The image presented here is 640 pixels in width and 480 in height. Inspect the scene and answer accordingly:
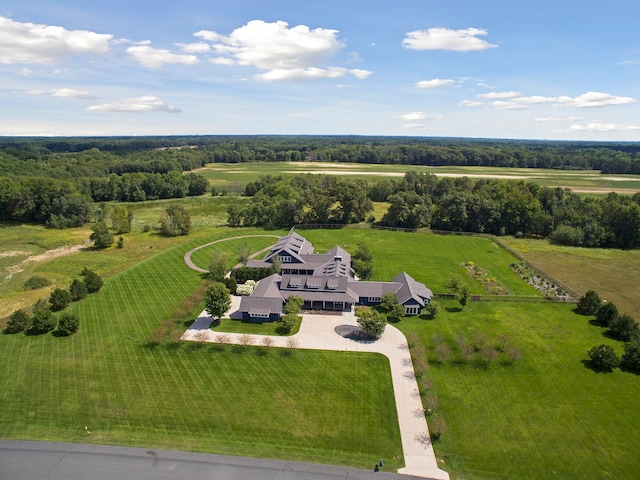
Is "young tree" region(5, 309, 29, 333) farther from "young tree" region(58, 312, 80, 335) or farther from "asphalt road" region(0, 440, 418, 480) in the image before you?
"asphalt road" region(0, 440, 418, 480)

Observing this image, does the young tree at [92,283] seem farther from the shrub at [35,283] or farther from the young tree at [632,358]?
the young tree at [632,358]

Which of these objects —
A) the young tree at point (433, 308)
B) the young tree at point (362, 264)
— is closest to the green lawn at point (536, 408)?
the young tree at point (433, 308)

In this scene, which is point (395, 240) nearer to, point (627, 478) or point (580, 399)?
point (580, 399)

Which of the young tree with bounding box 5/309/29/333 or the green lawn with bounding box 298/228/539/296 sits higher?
the green lawn with bounding box 298/228/539/296

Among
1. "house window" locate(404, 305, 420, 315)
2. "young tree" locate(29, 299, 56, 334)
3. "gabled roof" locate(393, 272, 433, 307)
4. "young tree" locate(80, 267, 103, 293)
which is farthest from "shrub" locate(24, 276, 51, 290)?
"house window" locate(404, 305, 420, 315)

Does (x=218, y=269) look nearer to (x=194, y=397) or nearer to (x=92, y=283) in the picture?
(x=92, y=283)
